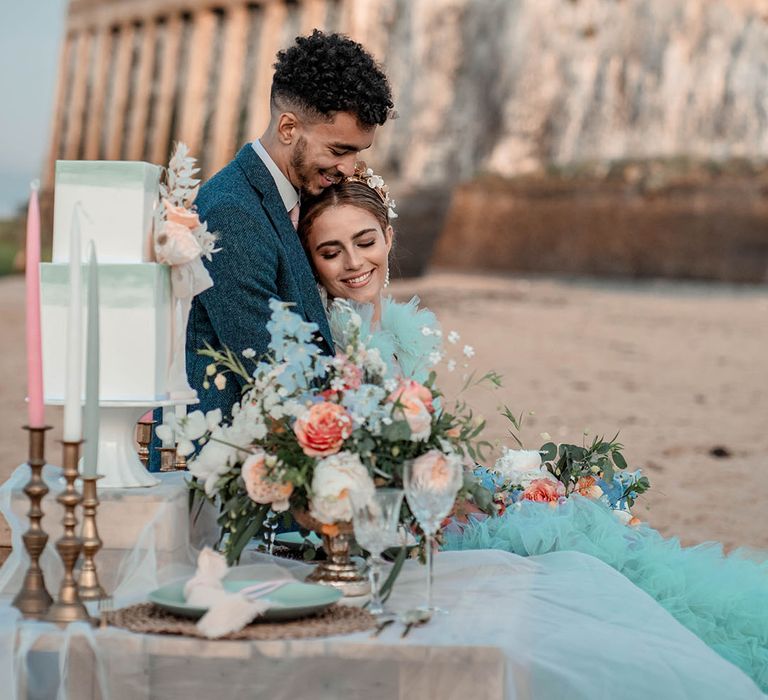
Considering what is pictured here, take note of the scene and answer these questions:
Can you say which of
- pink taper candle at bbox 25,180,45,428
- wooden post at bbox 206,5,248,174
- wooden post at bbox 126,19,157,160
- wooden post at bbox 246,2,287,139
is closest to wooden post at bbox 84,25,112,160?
wooden post at bbox 126,19,157,160

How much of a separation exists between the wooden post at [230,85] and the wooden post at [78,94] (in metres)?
5.15

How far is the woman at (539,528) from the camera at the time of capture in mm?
3018

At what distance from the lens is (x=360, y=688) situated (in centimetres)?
216

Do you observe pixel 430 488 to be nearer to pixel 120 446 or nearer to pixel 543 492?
pixel 120 446

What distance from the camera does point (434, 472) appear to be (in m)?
2.23

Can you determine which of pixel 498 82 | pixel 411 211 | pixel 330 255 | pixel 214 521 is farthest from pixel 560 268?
pixel 214 521

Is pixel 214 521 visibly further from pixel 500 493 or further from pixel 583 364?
pixel 583 364

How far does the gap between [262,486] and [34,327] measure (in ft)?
1.64

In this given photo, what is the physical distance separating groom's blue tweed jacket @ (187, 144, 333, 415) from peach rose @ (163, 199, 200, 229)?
23.0 inches

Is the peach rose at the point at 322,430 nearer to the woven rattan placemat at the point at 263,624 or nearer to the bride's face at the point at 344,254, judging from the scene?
the woven rattan placemat at the point at 263,624

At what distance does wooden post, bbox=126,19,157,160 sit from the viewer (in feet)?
86.9

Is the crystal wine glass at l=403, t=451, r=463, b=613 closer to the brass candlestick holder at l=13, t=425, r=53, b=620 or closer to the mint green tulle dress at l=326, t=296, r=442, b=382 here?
the brass candlestick holder at l=13, t=425, r=53, b=620

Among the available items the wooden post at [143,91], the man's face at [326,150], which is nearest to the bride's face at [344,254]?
the man's face at [326,150]

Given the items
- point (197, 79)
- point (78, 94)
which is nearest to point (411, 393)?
point (197, 79)
